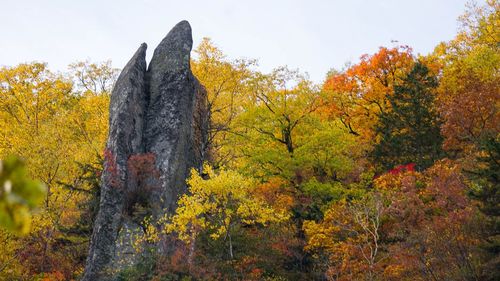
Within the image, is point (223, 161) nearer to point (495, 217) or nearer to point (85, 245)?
point (85, 245)

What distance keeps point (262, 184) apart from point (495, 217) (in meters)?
11.2

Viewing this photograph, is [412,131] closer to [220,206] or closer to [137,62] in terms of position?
[220,206]

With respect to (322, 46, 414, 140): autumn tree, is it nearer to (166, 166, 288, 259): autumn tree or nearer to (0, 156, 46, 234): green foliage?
(166, 166, 288, 259): autumn tree

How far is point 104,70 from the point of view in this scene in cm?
3734

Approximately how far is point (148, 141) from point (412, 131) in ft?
41.4

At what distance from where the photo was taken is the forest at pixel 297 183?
13938 millimetres

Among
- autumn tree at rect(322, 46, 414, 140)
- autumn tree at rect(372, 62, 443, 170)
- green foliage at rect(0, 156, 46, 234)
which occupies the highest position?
autumn tree at rect(322, 46, 414, 140)

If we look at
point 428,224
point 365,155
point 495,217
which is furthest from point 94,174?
point 495,217

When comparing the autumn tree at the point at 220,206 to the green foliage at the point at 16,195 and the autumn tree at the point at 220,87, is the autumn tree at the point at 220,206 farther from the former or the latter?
the green foliage at the point at 16,195

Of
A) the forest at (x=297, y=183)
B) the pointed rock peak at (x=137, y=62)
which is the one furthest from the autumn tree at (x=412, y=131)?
the pointed rock peak at (x=137, y=62)

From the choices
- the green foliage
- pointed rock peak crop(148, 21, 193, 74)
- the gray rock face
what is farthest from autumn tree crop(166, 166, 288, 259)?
the green foliage

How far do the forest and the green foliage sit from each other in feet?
37.7

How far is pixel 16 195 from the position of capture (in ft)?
3.60

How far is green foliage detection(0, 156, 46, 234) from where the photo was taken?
1.07 meters
